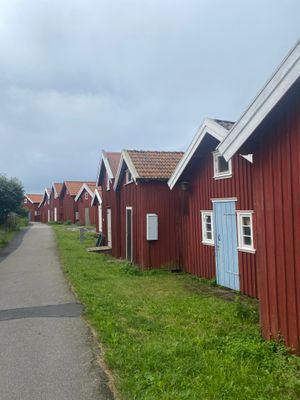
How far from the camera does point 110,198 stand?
21016 millimetres

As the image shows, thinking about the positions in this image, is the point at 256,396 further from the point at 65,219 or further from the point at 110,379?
the point at 65,219

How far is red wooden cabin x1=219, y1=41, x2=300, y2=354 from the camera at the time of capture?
5531mm

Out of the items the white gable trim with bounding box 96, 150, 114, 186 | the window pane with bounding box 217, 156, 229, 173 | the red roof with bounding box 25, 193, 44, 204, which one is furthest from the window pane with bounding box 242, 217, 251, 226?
the red roof with bounding box 25, 193, 44, 204

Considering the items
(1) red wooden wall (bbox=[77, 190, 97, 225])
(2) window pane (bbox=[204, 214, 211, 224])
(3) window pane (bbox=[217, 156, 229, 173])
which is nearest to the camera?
(3) window pane (bbox=[217, 156, 229, 173])

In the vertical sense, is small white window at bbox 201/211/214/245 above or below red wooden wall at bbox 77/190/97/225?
below

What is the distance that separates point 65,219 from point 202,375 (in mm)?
50900

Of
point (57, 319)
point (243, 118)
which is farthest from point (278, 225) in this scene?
point (57, 319)

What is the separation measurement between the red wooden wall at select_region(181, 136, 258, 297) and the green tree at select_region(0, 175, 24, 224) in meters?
15.8

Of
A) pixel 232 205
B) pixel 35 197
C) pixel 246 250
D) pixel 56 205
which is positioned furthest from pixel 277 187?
pixel 35 197

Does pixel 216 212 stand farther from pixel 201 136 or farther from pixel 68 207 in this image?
pixel 68 207

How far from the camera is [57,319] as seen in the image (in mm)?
7883

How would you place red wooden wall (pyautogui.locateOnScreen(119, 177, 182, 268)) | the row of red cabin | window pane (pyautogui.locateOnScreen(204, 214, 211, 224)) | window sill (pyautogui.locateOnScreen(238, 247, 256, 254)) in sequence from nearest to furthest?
the row of red cabin
window sill (pyautogui.locateOnScreen(238, 247, 256, 254))
window pane (pyautogui.locateOnScreen(204, 214, 211, 224))
red wooden wall (pyautogui.locateOnScreen(119, 177, 182, 268))

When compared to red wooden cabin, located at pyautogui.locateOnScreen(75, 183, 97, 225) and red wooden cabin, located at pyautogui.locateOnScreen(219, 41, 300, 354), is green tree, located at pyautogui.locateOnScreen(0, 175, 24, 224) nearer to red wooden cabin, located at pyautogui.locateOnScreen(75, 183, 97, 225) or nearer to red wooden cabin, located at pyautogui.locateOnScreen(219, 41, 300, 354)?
red wooden cabin, located at pyautogui.locateOnScreen(75, 183, 97, 225)

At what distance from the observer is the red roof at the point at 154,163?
48.2 feet
